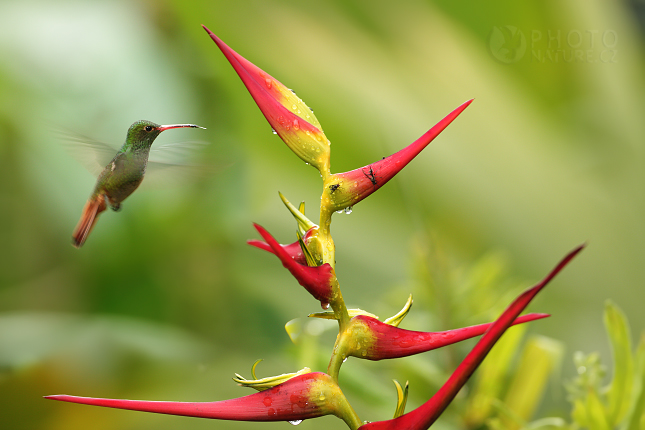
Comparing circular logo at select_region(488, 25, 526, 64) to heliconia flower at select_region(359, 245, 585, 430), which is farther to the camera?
circular logo at select_region(488, 25, 526, 64)

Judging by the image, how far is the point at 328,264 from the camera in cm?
16

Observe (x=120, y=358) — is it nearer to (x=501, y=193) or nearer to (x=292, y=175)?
(x=292, y=175)

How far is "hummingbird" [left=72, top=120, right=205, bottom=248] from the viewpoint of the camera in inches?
14.9

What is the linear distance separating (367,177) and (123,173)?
283mm

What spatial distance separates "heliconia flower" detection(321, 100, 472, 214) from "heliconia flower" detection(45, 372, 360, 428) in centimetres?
6

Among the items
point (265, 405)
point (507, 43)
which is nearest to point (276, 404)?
point (265, 405)

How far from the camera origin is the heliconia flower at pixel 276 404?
0.52ft

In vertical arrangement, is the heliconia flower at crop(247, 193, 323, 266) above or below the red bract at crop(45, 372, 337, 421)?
above

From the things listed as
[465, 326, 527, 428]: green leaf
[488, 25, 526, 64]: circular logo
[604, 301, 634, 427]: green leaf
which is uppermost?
[488, 25, 526, 64]: circular logo

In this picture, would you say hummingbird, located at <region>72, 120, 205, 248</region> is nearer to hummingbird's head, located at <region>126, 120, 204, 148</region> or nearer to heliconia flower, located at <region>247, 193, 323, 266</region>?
hummingbird's head, located at <region>126, 120, 204, 148</region>

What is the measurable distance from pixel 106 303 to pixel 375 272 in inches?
21.0

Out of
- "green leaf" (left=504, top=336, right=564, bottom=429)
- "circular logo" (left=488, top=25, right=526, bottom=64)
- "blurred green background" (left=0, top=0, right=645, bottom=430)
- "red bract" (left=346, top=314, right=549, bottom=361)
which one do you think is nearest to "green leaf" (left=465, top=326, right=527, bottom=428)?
"green leaf" (left=504, top=336, right=564, bottom=429)

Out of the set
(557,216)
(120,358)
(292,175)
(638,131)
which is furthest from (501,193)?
(120,358)

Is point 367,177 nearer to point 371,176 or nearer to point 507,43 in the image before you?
point 371,176
